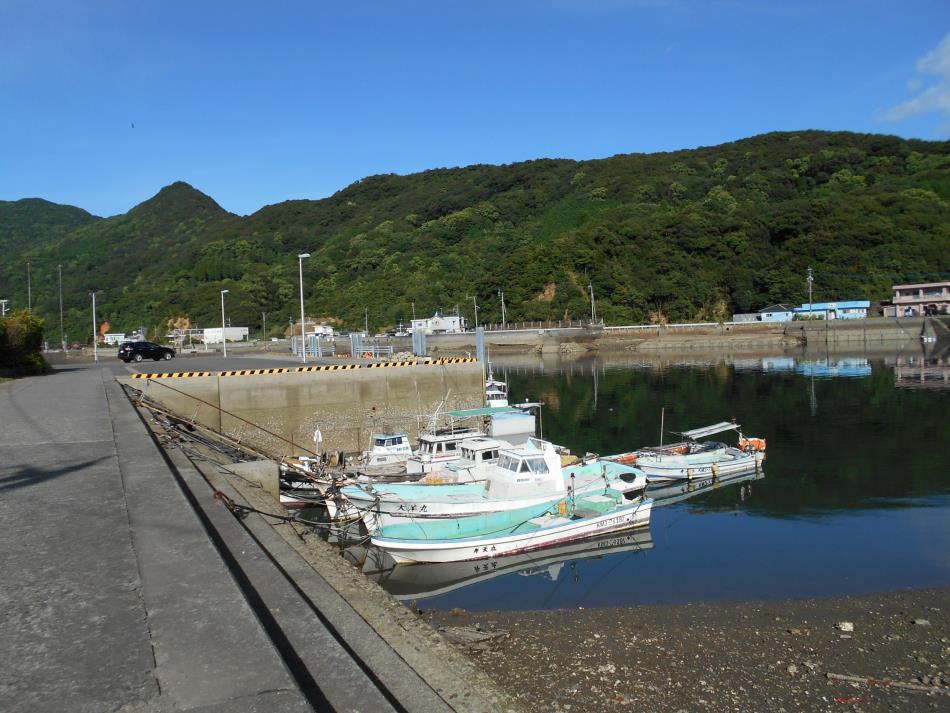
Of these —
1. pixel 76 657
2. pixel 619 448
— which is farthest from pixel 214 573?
pixel 619 448

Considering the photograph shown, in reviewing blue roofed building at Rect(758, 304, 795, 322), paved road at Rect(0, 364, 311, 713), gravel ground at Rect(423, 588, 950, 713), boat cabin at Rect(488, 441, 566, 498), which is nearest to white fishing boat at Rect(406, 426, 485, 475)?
boat cabin at Rect(488, 441, 566, 498)

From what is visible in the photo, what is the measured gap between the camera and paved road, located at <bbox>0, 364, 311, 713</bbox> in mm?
4199

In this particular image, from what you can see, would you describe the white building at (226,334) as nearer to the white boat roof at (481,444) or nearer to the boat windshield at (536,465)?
the white boat roof at (481,444)

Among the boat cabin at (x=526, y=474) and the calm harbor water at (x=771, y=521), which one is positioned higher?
the boat cabin at (x=526, y=474)

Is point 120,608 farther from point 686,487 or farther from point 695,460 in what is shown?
point 695,460

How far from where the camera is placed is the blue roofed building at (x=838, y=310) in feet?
334

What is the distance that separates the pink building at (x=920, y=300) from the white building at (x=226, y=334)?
9330cm

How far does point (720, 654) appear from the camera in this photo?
11219 mm

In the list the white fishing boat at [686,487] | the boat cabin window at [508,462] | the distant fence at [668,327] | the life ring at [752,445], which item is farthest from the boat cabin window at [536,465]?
the distant fence at [668,327]

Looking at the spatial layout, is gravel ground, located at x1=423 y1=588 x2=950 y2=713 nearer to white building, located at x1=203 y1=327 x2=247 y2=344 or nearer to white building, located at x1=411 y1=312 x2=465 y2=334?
white building, located at x1=203 y1=327 x2=247 y2=344

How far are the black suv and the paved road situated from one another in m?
33.3

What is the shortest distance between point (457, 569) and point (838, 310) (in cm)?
10137

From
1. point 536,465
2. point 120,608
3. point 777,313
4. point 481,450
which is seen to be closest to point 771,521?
point 536,465

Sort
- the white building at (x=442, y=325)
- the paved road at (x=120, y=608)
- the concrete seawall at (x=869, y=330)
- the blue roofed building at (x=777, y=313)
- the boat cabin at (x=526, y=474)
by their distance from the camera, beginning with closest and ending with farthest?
1. the paved road at (x=120, y=608)
2. the boat cabin at (x=526, y=474)
3. the concrete seawall at (x=869, y=330)
4. the blue roofed building at (x=777, y=313)
5. the white building at (x=442, y=325)
